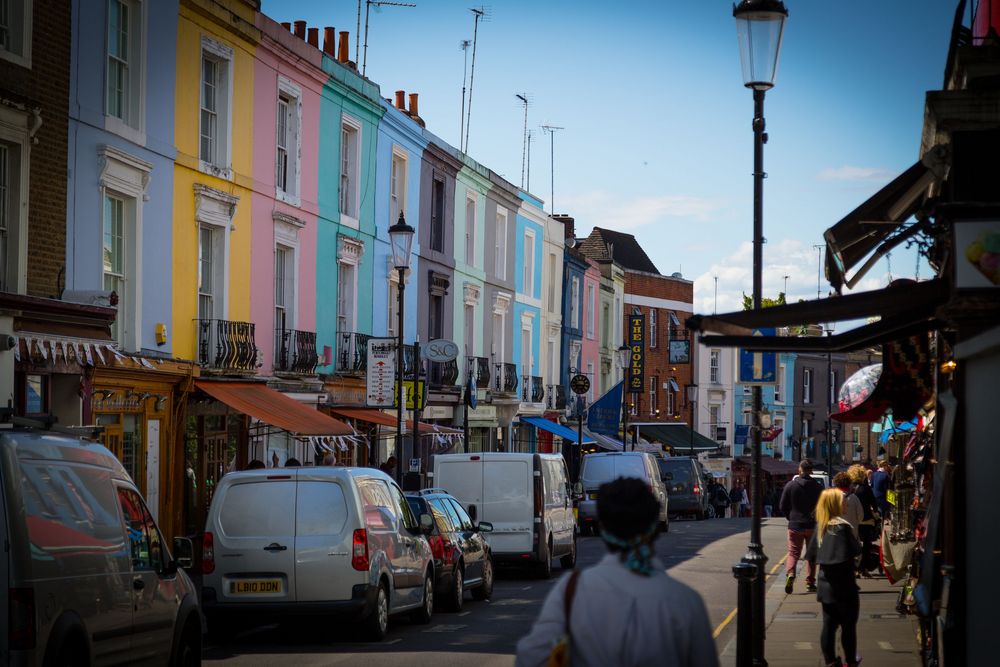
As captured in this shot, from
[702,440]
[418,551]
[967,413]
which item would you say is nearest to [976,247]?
[967,413]

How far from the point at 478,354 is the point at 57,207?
23531 millimetres

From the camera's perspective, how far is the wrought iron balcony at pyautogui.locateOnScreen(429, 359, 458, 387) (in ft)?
124

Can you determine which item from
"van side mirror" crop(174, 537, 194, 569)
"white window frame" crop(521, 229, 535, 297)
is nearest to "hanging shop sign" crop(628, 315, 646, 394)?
"white window frame" crop(521, 229, 535, 297)

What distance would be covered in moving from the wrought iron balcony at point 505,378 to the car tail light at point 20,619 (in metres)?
35.3

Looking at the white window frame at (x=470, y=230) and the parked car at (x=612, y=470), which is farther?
the white window frame at (x=470, y=230)

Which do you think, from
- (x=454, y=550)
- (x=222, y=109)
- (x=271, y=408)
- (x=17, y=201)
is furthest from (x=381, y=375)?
(x=17, y=201)

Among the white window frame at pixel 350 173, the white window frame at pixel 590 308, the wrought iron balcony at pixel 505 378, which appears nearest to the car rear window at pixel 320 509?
the white window frame at pixel 350 173

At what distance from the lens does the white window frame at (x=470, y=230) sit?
41.1 metres

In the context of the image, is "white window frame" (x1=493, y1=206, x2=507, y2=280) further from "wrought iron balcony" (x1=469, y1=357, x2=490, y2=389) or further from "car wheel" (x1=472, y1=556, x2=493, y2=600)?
"car wheel" (x1=472, y1=556, x2=493, y2=600)

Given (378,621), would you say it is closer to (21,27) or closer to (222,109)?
(21,27)

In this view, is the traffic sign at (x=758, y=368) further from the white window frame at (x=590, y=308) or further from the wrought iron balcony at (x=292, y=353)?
the white window frame at (x=590, y=308)

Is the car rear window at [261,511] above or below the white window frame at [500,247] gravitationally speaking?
below

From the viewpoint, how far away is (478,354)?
42625 millimetres

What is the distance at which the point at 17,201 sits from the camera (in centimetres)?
1877
